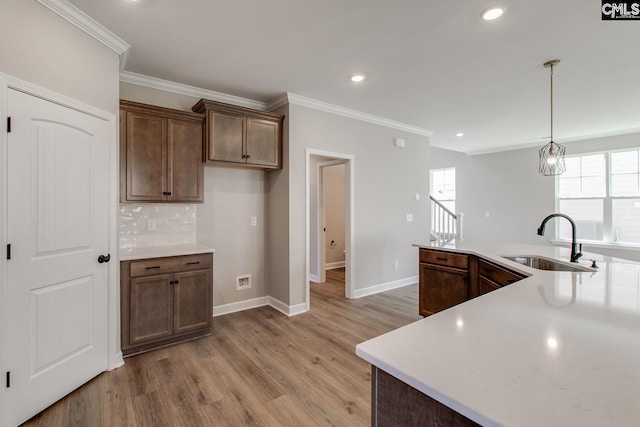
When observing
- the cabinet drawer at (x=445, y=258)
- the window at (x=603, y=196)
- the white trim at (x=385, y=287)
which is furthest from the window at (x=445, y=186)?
the cabinet drawer at (x=445, y=258)

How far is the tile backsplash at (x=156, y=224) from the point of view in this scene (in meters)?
3.15

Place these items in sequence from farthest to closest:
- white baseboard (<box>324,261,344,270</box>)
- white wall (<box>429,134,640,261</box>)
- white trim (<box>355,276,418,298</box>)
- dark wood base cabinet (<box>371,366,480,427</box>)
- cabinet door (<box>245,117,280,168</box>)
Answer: white baseboard (<box>324,261,344,270</box>)
white wall (<box>429,134,640,261</box>)
white trim (<box>355,276,418,298</box>)
cabinet door (<box>245,117,280,168</box>)
dark wood base cabinet (<box>371,366,480,427</box>)

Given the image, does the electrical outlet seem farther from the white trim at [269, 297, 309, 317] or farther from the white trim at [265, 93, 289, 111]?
the white trim at [265, 93, 289, 111]

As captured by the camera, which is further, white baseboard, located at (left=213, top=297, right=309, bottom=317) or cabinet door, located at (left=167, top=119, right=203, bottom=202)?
white baseboard, located at (left=213, top=297, right=309, bottom=317)

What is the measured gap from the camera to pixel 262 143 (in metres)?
3.63

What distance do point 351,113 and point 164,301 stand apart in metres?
3.24

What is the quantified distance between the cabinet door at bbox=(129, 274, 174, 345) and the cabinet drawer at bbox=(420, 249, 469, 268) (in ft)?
8.54

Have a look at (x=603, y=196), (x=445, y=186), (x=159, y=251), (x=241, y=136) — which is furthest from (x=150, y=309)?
(x=603, y=196)

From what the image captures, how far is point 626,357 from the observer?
0.85 meters

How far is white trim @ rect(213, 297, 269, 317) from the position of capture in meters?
3.70

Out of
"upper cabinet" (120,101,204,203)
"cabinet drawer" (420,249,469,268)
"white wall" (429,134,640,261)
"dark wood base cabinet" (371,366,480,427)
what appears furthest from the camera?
"white wall" (429,134,640,261)

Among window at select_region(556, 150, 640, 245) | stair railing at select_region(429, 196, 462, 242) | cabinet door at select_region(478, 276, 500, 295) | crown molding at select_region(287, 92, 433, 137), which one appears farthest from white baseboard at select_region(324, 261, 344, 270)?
window at select_region(556, 150, 640, 245)

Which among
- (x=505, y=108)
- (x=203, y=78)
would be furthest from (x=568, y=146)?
(x=203, y=78)

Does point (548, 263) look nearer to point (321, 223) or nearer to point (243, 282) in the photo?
point (243, 282)
